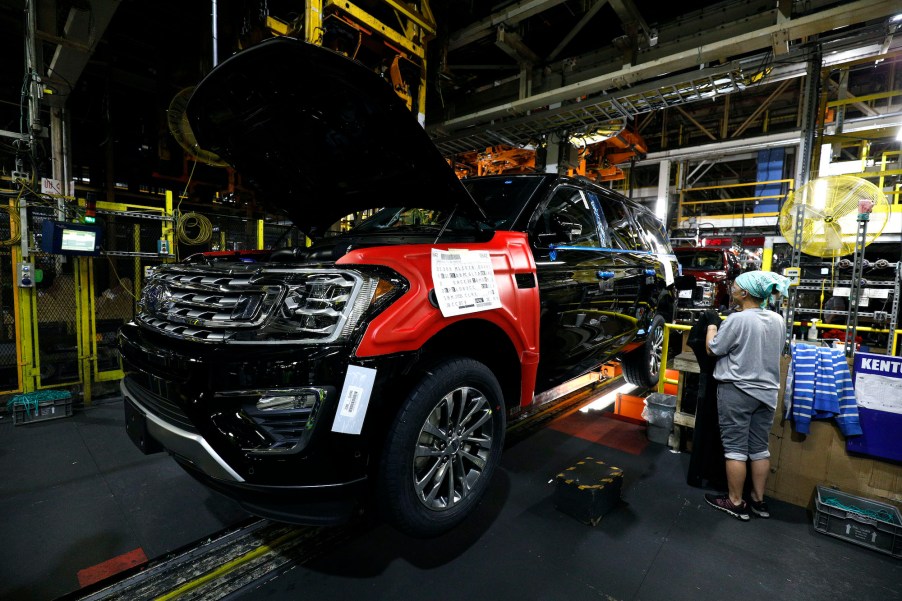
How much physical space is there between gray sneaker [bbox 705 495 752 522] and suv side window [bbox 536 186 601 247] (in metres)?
1.78

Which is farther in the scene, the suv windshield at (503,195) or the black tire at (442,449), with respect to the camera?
the suv windshield at (503,195)

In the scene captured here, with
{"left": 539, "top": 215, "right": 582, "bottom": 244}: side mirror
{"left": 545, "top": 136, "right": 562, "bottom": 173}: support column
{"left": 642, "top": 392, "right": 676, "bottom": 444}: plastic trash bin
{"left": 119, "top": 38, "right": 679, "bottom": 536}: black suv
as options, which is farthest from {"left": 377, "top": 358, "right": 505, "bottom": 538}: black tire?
{"left": 545, "top": 136, "right": 562, "bottom": 173}: support column

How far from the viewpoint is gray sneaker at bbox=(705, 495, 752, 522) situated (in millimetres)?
2326

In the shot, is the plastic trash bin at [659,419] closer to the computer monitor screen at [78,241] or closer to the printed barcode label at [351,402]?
the printed barcode label at [351,402]

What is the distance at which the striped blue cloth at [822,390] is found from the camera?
241 centimetres

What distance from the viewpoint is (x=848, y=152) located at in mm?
12836

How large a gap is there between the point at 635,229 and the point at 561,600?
316cm

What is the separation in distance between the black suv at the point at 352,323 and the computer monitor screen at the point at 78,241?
2.44 meters

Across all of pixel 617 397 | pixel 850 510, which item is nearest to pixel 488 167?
pixel 617 397

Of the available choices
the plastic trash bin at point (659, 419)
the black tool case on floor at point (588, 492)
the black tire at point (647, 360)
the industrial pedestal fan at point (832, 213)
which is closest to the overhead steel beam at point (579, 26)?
the industrial pedestal fan at point (832, 213)

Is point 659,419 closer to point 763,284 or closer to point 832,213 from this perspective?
point 763,284

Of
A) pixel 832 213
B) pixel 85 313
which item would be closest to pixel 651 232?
pixel 832 213

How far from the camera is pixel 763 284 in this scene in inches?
94.9

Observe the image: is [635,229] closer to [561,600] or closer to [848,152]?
[561,600]
